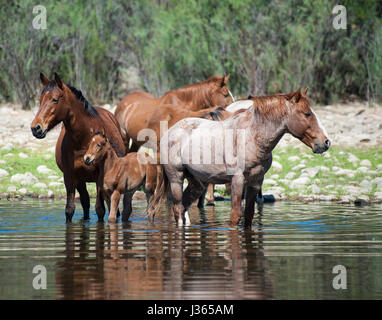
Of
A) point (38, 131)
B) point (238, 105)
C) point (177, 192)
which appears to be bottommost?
point (177, 192)

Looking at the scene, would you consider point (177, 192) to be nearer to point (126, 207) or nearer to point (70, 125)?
point (126, 207)

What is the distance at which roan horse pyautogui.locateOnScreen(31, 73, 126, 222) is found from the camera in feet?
33.6

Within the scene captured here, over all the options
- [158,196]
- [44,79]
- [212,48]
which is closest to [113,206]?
[158,196]

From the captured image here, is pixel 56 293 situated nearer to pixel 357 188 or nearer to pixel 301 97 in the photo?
pixel 301 97

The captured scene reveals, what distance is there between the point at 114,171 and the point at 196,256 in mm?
3406

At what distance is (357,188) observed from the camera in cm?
1377

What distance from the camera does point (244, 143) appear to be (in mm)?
9539

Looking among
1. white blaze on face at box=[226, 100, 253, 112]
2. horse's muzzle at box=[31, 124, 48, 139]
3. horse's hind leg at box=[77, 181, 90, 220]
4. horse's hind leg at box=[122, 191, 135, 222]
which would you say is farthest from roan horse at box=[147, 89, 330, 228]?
white blaze on face at box=[226, 100, 253, 112]

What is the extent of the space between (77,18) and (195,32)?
3.26m

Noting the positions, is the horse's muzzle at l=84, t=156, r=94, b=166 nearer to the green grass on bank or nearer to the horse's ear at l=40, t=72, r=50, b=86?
the horse's ear at l=40, t=72, r=50, b=86

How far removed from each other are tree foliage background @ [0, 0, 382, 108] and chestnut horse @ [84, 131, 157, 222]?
9943 millimetres

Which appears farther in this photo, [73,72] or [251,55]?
[73,72]

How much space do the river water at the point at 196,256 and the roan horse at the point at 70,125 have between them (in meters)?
0.54

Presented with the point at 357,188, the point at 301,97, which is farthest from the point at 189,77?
the point at 301,97
